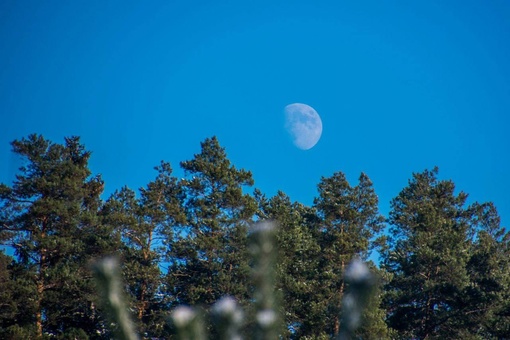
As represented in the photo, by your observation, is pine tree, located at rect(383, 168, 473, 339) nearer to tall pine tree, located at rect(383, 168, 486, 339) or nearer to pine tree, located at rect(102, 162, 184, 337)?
tall pine tree, located at rect(383, 168, 486, 339)

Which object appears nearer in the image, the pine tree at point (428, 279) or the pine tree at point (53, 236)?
the pine tree at point (53, 236)

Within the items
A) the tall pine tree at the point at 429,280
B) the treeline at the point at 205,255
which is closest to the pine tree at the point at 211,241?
the treeline at the point at 205,255

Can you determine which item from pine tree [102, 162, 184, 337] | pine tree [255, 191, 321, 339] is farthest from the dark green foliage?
pine tree [102, 162, 184, 337]

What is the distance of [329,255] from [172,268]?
773cm

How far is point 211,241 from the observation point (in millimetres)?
30578

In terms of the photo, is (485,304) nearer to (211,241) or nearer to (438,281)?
(438,281)

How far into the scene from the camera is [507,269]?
1389 inches

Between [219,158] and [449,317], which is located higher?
[219,158]

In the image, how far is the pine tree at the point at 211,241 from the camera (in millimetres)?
29750

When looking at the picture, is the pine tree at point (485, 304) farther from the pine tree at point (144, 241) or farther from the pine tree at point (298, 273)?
the pine tree at point (144, 241)

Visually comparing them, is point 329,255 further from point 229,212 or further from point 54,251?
point 54,251

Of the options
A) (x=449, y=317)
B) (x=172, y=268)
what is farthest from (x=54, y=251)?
(x=449, y=317)

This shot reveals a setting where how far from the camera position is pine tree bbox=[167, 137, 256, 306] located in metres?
29.8

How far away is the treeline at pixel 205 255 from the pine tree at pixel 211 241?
6 cm
